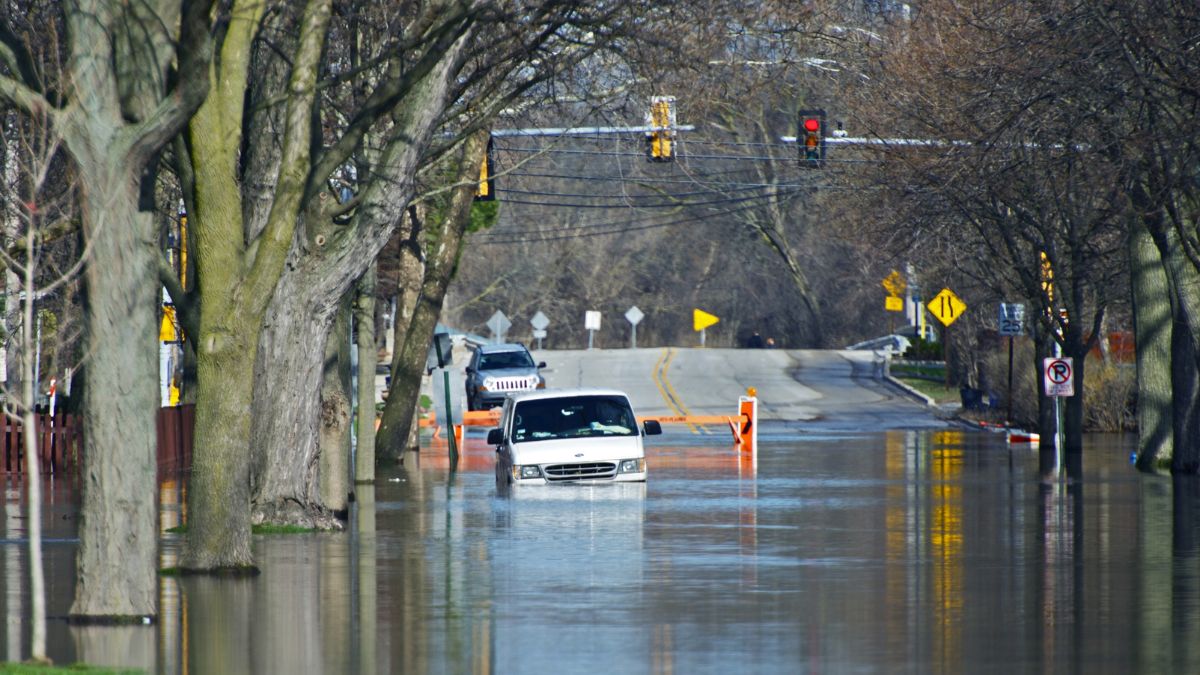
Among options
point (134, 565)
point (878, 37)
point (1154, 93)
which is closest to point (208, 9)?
point (134, 565)

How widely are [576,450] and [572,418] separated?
791mm

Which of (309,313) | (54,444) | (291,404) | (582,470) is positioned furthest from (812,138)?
(309,313)

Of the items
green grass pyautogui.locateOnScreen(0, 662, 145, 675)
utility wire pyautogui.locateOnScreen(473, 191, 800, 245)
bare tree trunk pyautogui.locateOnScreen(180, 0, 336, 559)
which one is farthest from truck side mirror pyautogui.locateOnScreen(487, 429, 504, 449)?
utility wire pyautogui.locateOnScreen(473, 191, 800, 245)

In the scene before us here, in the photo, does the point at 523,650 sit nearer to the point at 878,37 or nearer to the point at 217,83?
the point at 217,83

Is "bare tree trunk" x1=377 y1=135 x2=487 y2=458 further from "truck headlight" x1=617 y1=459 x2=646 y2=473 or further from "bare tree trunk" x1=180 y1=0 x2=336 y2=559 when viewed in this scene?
"bare tree trunk" x1=180 y1=0 x2=336 y2=559

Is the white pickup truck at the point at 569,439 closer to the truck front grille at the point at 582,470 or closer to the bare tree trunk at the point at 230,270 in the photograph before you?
the truck front grille at the point at 582,470

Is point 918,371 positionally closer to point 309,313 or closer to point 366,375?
point 366,375

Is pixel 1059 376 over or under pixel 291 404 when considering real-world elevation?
under

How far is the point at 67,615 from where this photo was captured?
12867mm

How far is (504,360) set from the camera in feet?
172

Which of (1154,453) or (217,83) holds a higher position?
(217,83)

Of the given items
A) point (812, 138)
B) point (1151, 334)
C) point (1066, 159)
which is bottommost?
point (1151, 334)

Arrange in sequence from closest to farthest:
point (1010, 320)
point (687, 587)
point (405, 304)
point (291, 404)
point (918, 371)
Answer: point (687, 587)
point (291, 404)
point (405, 304)
point (1010, 320)
point (918, 371)

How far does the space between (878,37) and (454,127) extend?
8260 mm
